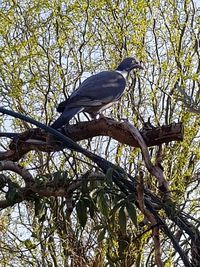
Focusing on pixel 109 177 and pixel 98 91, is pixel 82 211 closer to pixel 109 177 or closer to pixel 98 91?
pixel 109 177

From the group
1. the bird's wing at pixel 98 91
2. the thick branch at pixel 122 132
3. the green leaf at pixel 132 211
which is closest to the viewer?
the green leaf at pixel 132 211

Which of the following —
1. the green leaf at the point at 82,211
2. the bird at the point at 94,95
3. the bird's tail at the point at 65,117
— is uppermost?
the bird at the point at 94,95

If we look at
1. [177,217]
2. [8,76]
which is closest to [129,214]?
[177,217]

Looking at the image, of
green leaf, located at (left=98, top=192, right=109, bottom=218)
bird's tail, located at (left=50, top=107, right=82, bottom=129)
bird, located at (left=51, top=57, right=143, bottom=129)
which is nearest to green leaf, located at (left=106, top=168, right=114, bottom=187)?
green leaf, located at (left=98, top=192, right=109, bottom=218)

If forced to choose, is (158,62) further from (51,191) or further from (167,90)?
(51,191)

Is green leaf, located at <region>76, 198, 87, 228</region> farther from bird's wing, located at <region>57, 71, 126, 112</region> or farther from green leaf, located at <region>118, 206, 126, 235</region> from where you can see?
bird's wing, located at <region>57, 71, 126, 112</region>

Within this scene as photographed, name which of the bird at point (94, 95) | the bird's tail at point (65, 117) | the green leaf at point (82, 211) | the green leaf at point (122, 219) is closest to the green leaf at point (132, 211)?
the green leaf at point (122, 219)

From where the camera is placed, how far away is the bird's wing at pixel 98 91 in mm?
2607

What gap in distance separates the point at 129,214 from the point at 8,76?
10.4 feet

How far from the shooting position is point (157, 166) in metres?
1.60

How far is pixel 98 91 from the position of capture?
2918 mm

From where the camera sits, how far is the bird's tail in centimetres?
211

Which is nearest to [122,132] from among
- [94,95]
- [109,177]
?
[109,177]

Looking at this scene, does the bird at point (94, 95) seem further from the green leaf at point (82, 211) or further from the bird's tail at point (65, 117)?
the green leaf at point (82, 211)
